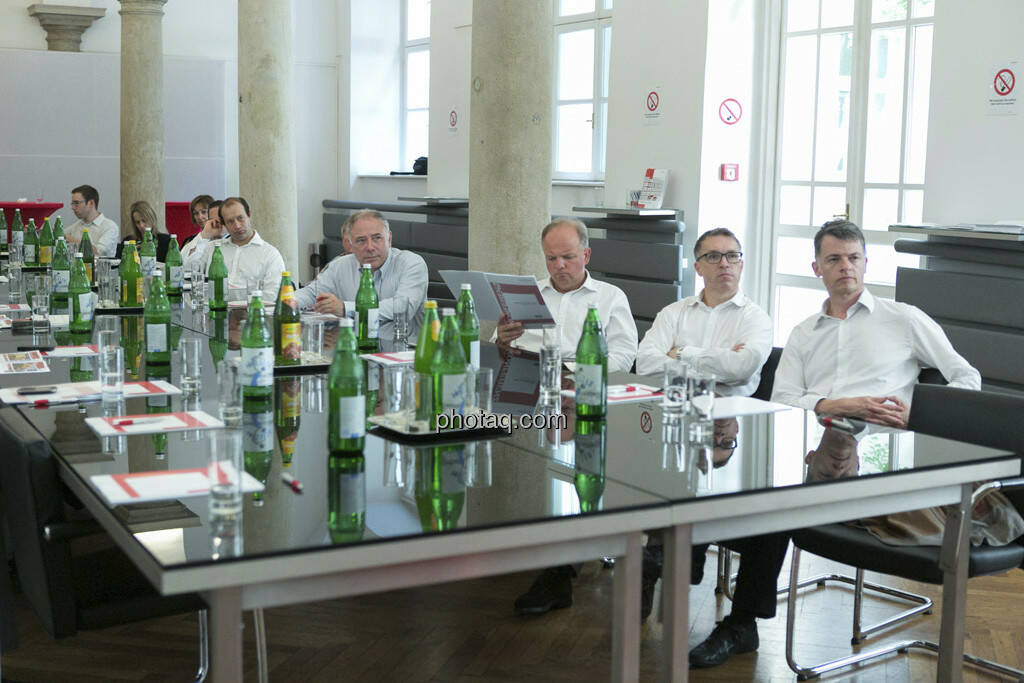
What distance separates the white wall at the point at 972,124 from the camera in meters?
5.62

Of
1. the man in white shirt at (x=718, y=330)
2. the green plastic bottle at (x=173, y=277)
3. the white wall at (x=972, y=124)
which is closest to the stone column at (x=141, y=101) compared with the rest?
the green plastic bottle at (x=173, y=277)

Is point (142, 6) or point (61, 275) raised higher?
point (142, 6)

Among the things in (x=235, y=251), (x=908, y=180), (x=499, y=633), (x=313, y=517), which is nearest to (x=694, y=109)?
(x=908, y=180)

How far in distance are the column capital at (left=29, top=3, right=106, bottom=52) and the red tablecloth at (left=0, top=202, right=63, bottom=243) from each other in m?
2.12

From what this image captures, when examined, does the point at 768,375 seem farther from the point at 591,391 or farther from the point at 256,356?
the point at 256,356

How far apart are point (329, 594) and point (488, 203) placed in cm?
405

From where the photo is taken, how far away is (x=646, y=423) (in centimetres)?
286

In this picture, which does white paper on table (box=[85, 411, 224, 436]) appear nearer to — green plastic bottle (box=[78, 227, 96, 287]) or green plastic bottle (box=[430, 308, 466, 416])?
green plastic bottle (box=[430, 308, 466, 416])

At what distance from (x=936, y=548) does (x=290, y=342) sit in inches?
79.6

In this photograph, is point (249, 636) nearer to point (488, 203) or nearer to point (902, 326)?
point (902, 326)

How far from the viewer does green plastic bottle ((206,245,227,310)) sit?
5.14 metres

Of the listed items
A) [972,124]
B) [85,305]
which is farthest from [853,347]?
[85,305]

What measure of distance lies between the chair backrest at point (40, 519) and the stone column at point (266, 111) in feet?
20.6

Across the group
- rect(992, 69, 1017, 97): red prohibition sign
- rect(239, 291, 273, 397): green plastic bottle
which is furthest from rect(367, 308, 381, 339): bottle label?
rect(992, 69, 1017, 97): red prohibition sign
